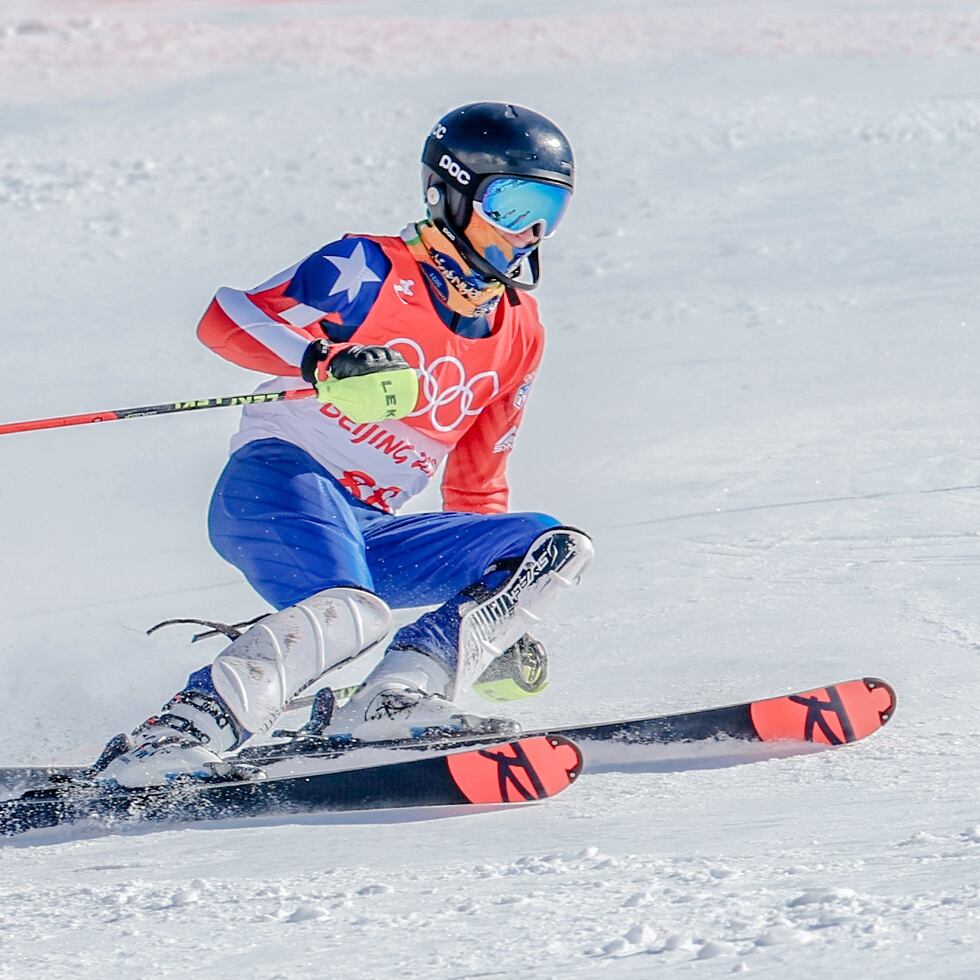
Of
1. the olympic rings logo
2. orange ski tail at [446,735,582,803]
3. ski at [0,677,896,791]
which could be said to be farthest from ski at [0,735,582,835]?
the olympic rings logo

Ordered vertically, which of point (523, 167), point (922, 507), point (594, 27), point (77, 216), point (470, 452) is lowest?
point (922, 507)

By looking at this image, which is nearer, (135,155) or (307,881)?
(307,881)

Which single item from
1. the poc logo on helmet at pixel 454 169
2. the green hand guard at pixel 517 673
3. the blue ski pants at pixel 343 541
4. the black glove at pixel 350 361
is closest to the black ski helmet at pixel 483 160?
the poc logo on helmet at pixel 454 169

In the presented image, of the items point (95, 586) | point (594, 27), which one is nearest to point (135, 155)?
point (594, 27)

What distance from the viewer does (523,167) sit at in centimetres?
398

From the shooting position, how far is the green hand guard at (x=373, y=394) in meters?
3.74

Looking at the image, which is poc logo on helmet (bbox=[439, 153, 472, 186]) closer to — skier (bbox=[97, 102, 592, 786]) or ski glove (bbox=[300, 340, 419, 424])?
skier (bbox=[97, 102, 592, 786])

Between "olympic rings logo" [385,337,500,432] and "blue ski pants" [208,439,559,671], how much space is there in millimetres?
245

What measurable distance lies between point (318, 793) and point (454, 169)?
61.1 inches

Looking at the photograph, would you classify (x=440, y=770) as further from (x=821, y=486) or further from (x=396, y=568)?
(x=821, y=486)

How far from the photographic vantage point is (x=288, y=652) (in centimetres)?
366

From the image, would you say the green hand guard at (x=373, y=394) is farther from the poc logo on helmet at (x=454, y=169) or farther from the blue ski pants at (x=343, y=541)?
the poc logo on helmet at (x=454, y=169)

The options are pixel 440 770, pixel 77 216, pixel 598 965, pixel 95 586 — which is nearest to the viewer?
pixel 598 965

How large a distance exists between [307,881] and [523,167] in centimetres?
185
